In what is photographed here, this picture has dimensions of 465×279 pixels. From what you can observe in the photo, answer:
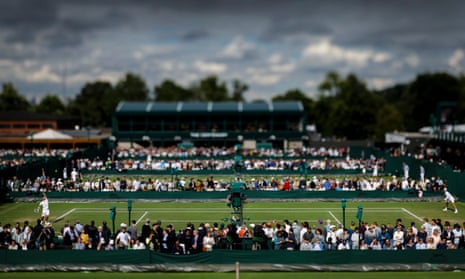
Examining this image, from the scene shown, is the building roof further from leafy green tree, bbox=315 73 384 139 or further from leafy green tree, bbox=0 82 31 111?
leafy green tree, bbox=0 82 31 111

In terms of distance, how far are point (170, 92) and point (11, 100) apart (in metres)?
44.6

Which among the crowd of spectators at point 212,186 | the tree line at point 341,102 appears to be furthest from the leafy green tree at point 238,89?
the crowd of spectators at point 212,186

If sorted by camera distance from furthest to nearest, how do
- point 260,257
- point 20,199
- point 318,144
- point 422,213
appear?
1. point 318,144
2. point 20,199
3. point 422,213
4. point 260,257

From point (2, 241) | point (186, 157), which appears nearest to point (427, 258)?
point (2, 241)

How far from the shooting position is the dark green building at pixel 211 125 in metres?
88.5

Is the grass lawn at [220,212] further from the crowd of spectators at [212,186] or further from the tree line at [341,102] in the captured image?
the tree line at [341,102]

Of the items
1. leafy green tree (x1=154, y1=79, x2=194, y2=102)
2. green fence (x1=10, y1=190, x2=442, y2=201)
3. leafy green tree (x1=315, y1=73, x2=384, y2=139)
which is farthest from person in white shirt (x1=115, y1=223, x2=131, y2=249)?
leafy green tree (x1=154, y1=79, x2=194, y2=102)

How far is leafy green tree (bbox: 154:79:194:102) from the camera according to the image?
166875 millimetres

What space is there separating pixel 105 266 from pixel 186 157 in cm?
4722

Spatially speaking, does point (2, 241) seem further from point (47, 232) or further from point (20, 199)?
point (20, 199)

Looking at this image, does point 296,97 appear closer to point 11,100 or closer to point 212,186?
point 11,100

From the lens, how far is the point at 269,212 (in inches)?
1490

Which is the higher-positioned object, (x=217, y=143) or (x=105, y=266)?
(x=217, y=143)

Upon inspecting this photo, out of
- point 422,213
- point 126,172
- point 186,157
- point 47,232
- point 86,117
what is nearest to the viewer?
point 47,232
